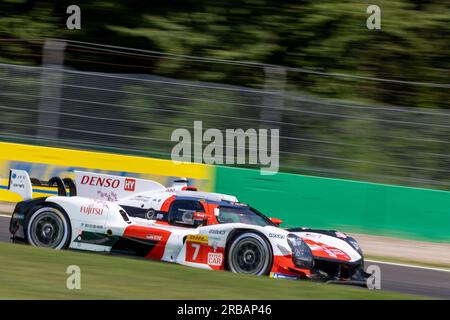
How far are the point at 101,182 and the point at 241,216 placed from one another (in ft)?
5.28

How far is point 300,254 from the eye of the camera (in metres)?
7.75

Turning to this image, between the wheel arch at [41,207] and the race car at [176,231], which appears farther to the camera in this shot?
the wheel arch at [41,207]

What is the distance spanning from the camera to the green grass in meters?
5.90

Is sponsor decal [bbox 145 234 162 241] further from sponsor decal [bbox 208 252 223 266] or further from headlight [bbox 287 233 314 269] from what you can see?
headlight [bbox 287 233 314 269]

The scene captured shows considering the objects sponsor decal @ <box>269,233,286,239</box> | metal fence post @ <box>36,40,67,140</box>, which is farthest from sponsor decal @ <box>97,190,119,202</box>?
metal fence post @ <box>36,40,67,140</box>

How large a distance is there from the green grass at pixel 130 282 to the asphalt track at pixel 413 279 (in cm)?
142

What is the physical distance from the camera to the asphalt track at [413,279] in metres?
8.24

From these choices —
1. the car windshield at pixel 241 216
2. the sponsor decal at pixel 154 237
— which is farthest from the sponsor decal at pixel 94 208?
the car windshield at pixel 241 216

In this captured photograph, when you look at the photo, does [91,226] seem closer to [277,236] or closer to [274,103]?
[277,236]

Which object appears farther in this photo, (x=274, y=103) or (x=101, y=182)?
(x=274, y=103)

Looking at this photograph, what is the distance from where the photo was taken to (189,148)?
449 inches

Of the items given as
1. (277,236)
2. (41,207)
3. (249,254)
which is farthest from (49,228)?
(277,236)

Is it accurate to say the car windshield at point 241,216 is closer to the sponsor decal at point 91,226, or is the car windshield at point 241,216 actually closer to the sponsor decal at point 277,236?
the sponsor decal at point 277,236
